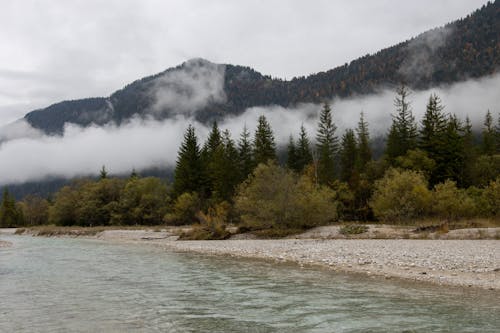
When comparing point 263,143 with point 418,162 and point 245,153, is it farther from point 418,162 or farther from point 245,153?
point 418,162

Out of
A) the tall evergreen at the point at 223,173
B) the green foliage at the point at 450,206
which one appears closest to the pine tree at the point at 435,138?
the green foliage at the point at 450,206

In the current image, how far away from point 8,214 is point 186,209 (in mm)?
77831

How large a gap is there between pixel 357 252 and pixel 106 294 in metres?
15.6

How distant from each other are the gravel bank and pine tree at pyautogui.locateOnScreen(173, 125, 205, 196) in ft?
149

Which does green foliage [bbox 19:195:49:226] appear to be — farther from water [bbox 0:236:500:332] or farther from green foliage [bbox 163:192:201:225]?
water [bbox 0:236:500:332]

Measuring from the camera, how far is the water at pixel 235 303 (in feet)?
37.1

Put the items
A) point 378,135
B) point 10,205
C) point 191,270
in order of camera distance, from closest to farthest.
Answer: point 191,270 < point 10,205 < point 378,135

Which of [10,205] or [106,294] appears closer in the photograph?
[106,294]

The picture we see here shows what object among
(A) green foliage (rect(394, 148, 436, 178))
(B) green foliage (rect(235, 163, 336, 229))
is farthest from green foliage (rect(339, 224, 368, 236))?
(A) green foliage (rect(394, 148, 436, 178))

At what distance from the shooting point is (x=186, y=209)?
71.6 meters

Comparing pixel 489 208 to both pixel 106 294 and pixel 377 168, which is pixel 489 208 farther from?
pixel 106 294

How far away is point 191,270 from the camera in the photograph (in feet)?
75.7

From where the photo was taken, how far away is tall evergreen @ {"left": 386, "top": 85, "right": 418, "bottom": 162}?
67250mm

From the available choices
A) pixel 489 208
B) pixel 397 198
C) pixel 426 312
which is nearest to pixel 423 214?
pixel 397 198
